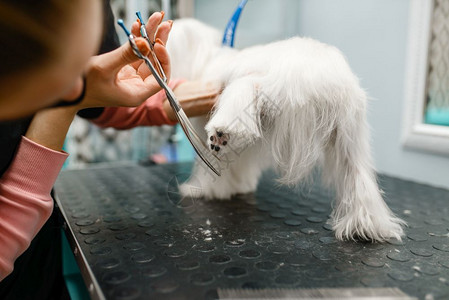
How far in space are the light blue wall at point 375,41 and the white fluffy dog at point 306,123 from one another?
1.43 ft

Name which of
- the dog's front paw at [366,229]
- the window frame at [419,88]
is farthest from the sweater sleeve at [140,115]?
the window frame at [419,88]

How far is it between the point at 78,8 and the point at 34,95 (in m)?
0.07

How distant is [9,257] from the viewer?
433 millimetres

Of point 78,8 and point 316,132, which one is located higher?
point 78,8

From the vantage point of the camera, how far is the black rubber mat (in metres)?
0.40

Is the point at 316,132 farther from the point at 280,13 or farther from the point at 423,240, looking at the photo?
the point at 280,13

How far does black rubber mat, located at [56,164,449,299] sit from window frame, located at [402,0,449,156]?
0.46 ft

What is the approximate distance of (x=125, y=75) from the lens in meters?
0.51

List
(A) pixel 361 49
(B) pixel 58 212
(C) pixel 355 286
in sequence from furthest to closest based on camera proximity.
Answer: (A) pixel 361 49 < (B) pixel 58 212 < (C) pixel 355 286

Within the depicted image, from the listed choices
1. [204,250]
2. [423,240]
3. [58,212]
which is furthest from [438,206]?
[58,212]

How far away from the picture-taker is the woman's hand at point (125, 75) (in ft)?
1.37

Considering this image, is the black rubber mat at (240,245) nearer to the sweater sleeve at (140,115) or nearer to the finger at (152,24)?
the sweater sleeve at (140,115)

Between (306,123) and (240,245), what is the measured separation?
0.18m

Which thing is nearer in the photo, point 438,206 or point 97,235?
point 97,235
